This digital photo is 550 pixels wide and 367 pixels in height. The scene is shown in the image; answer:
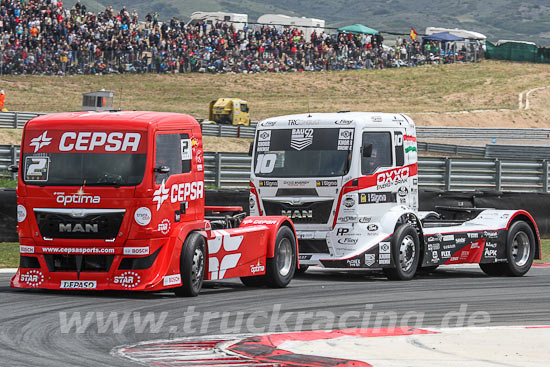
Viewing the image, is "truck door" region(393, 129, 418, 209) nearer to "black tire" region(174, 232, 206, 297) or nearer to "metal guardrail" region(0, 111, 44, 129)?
"black tire" region(174, 232, 206, 297)

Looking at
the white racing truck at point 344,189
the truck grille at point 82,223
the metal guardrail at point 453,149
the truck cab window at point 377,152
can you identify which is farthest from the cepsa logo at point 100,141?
the metal guardrail at point 453,149

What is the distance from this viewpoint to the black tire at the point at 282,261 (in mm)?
13938

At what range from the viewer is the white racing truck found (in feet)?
49.3

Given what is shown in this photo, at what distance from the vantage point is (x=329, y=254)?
15.2m

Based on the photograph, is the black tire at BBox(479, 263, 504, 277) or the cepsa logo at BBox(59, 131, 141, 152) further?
the black tire at BBox(479, 263, 504, 277)

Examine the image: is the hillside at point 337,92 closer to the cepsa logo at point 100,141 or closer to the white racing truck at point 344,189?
the white racing truck at point 344,189

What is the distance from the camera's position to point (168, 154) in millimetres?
12461

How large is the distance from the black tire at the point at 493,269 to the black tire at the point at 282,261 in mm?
3949

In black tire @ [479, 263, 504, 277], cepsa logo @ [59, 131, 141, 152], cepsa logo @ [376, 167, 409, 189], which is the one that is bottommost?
black tire @ [479, 263, 504, 277]

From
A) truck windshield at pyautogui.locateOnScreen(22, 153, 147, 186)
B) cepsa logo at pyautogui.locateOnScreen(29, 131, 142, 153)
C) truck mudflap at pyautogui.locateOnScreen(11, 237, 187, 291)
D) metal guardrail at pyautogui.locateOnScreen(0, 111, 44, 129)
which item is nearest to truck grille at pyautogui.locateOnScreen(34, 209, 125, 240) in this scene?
truck mudflap at pyautogui.locateOnScreen(11, 237, 187, 291)

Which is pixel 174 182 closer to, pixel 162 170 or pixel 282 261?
pixel 162 170

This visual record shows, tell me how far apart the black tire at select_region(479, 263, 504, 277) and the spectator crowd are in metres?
34.9

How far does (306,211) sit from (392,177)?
137 cm

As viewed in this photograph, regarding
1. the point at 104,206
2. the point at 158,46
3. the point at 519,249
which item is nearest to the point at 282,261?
the point at 104,206
